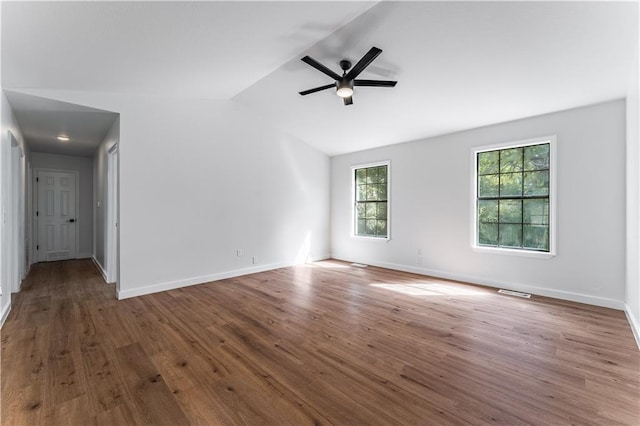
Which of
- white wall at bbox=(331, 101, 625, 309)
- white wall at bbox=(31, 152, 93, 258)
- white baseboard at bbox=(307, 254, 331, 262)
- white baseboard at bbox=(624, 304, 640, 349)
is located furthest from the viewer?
white wall at bbox=(31, 152, 93, 258)

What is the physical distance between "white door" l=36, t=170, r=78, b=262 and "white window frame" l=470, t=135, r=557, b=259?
8069 millimetres

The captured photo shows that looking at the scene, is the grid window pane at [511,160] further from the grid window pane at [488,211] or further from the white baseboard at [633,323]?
the white baseboard at [633,323]

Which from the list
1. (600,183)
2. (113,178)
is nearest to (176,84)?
(113,178)

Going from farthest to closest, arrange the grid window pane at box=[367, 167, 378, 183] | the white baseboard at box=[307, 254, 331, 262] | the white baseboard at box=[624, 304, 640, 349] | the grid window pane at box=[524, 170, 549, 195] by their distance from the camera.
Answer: the white baseboard at box=[307, 254, 331, 262] < the grid window pane at box=[367, 167, 378, 183] < the grid window pane at box=[524, 170, 549, 195] < the white baseboard at box=[624, 304, 640, 349]

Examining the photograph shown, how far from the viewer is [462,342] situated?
2402mm

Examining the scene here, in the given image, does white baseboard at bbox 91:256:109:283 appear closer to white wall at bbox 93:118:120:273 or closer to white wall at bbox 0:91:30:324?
white wall at bbox 93:118:120:273

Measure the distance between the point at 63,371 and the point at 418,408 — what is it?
2421mm

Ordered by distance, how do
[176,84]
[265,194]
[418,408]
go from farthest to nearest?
[265,194]
[176,84]
[418,408]

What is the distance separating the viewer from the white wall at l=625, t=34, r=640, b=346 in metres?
2.50

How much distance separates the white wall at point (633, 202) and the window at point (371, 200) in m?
3.13

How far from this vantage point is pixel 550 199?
142 inches

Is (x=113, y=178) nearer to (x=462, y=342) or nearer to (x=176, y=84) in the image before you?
(x=176, y=84)

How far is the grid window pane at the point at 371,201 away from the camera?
554cm

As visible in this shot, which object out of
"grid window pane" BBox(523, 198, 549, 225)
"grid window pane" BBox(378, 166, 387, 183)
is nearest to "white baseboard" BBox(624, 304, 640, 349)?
"grid window pane" BBox(523, 198, 549, 225)
